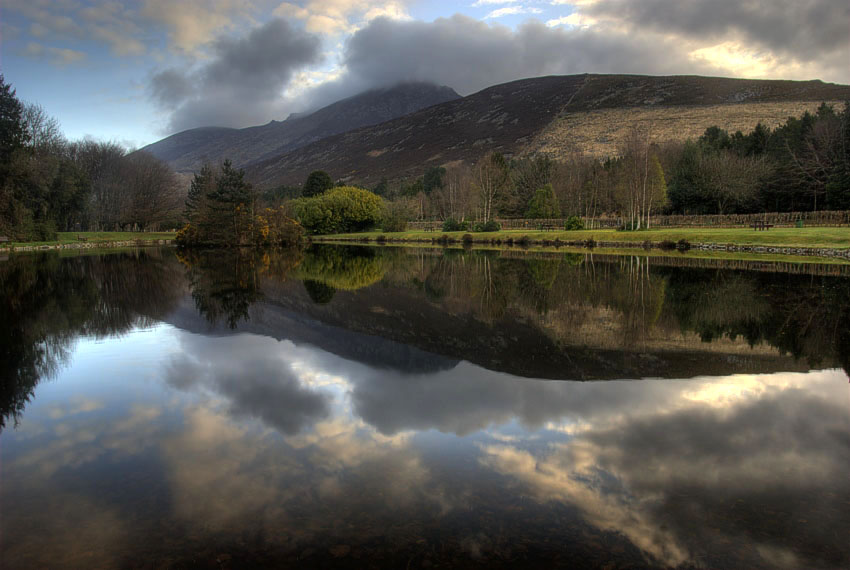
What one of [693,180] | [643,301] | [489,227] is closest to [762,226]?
[693,180]

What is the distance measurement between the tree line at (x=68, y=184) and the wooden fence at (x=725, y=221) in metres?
63.1

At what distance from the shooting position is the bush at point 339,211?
8356 cm

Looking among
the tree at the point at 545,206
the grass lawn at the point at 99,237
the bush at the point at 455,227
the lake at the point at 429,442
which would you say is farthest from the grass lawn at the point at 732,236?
the grass lawn at the point at 99,237

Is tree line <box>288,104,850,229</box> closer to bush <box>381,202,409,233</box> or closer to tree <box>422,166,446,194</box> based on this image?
bush <box>381,202,409,233</box>

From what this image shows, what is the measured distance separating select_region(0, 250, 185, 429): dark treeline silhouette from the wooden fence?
58.7 metres

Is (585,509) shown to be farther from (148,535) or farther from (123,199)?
(123,199)

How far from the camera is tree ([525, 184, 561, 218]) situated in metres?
80.1

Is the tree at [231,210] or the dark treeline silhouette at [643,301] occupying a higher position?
the tree at [231,210]

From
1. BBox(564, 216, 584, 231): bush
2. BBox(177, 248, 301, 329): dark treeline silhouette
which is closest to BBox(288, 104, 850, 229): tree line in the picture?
BBox(564, 216, 584, 231): bush

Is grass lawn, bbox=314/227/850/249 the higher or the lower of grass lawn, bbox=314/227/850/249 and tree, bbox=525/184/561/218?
the lower

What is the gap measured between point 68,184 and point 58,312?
67.7m

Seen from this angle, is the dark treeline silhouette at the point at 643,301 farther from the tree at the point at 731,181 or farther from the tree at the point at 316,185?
the tree at the point at 316,185

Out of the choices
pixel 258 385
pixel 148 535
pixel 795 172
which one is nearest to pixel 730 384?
pixel 258 385

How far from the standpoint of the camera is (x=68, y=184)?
7006 centimetres
